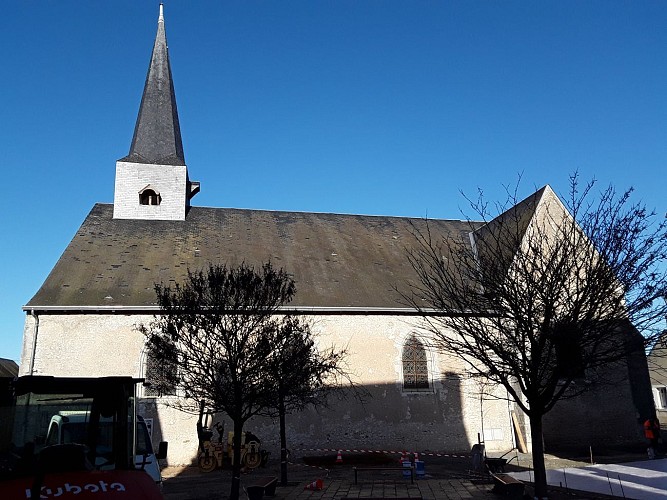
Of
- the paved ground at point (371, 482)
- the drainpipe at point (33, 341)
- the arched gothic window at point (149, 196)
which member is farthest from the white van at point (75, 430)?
the arched gothic window at point (149, 196)

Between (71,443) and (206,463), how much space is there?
11.2 m

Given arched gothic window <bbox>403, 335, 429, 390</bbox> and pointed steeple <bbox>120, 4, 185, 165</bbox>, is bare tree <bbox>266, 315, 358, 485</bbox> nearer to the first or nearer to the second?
arched gothic window <bbox>403, 335, 429, 390</bbox>

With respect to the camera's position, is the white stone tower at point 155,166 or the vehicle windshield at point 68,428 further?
the white stone tower at point 155,166

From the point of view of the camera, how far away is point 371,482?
39.4ft

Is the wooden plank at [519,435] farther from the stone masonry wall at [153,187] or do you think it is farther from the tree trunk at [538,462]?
the stone masonry wall at [153,187]

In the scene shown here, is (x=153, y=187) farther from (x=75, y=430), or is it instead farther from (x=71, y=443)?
(x=71, y=443)

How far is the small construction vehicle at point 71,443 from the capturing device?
353 cm

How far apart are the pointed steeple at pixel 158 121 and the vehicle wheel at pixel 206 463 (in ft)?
39.6

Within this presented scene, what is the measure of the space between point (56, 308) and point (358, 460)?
9579 millimetres

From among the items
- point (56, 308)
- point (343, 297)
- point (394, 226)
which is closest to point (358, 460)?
point (343, 297)

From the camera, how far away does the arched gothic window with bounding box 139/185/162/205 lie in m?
21.2

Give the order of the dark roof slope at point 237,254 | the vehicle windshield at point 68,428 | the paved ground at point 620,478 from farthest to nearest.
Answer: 1. the dark roof slope at point 237,254
2. the paved ground at point 620,478
3. the vehicle windshield at point 68,428

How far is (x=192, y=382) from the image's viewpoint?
9625mm

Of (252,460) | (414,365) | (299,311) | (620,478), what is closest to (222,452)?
(252,460)
